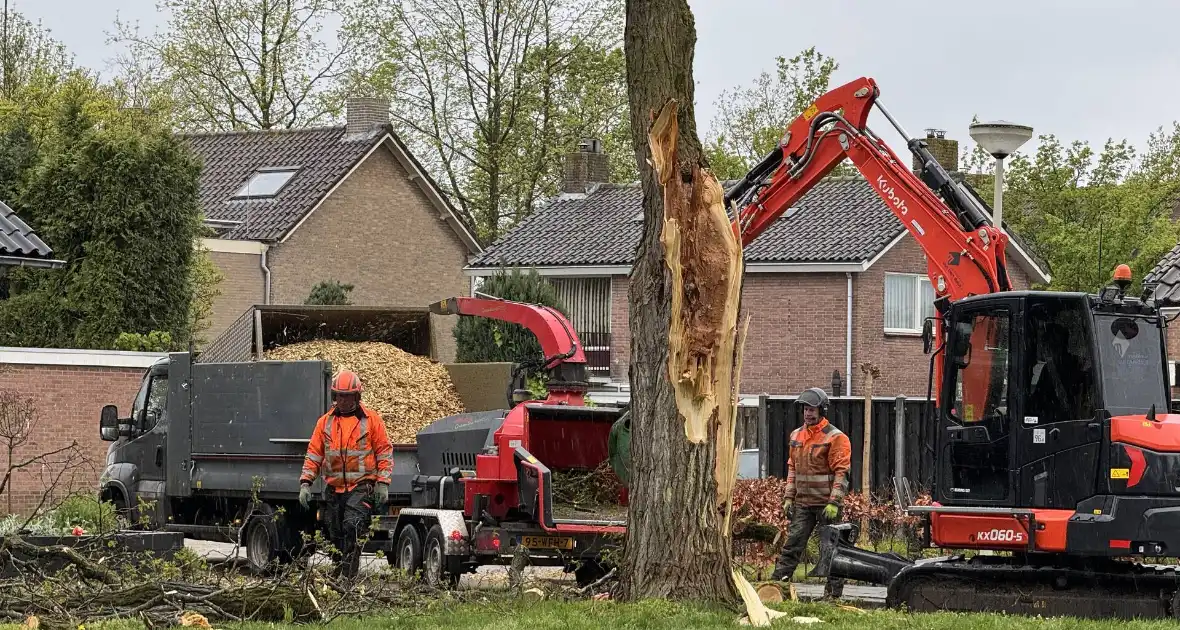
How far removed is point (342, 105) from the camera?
53.8 metres

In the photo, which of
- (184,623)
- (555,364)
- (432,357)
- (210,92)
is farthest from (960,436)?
(210,92)

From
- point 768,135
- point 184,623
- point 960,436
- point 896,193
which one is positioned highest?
point 768,135

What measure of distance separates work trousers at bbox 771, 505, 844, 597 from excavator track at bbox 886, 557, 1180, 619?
1.45 metres

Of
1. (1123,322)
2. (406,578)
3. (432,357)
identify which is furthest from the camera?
(432,357)

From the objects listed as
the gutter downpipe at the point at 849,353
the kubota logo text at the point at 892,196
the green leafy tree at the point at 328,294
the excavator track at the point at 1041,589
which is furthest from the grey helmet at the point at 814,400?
the green leafy tree at the point at 328,294

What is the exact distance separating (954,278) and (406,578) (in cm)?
561

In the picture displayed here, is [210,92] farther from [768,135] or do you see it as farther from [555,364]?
[555,364]

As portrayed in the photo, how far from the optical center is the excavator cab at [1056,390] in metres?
12.5

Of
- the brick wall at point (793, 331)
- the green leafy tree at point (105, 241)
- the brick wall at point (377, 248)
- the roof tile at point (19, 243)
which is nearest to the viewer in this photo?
the roof tile at point (19, 243)

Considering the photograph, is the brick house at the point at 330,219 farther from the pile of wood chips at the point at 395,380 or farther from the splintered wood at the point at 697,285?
the splintered wood at the point at 697,285

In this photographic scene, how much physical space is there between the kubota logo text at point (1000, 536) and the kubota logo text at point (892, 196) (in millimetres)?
3512

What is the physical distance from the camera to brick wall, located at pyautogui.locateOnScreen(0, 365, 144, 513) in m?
22.4

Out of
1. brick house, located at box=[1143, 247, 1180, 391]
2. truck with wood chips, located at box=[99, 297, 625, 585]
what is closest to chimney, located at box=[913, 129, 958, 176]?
brick house, located at box=[1143, 247, 1180, 391]

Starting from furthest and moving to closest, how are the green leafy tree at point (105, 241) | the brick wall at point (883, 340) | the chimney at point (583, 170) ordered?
1. the chimney at point (583, 170)
2. the brick wall at point (883, 340)
3. the green leafy tree at point (105, 241)
